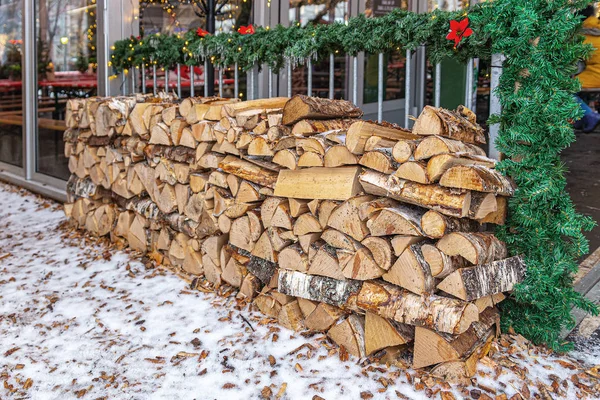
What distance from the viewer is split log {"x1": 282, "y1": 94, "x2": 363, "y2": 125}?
345 centimetres

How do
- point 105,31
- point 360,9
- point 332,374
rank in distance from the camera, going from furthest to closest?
point 360,9 → point 105,31 → point 332,374

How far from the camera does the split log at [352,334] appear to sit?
3160 millimetres

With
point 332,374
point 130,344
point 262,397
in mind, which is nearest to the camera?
point 262,397

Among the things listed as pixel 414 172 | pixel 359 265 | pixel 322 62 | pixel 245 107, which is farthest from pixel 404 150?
pixel 322 62

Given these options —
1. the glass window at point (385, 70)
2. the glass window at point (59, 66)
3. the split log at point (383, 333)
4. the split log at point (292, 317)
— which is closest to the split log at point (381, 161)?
the split log at point (383, 333)

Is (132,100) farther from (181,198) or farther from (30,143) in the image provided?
(30,143)

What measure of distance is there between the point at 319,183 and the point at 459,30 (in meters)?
1.03

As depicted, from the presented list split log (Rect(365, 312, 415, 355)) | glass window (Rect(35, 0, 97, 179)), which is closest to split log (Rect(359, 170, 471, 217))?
split log (Rect(365, 312, 415, 355))

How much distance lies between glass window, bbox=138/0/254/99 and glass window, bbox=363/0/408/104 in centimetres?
157

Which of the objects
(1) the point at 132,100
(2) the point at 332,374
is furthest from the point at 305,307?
(1) the point at 132,100

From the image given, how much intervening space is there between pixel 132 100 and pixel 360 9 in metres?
3.89

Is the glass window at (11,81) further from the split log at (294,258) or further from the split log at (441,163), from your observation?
the split log at (441,163)

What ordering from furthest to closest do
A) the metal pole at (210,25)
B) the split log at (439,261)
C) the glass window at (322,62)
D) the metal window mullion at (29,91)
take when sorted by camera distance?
the glass window at (322,62) → the metal window mullion at (29,91) → the metal pole at (210,25) → the split log at (439,261)

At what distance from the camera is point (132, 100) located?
4.91m
